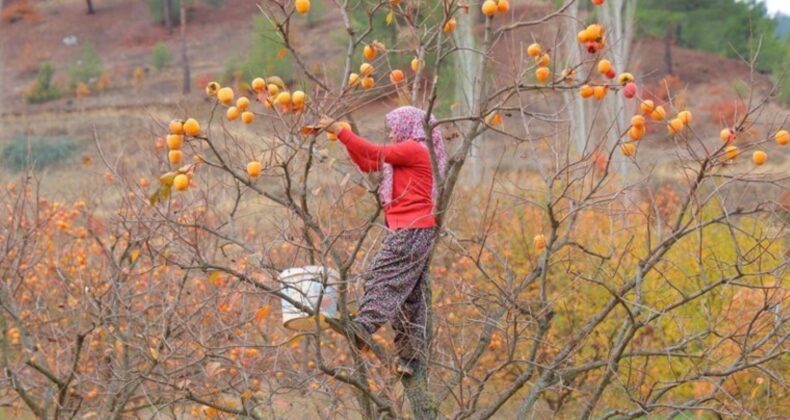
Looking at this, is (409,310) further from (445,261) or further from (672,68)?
(672,68)

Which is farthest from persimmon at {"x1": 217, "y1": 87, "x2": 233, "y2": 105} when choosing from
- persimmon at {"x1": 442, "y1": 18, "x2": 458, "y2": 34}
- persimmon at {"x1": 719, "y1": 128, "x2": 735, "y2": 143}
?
persimmon at {"x1": 719, "y1": 128, "x2": 735, "y2": 143}

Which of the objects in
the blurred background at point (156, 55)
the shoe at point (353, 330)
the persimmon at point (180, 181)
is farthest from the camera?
the blurred background at point (156, 55)

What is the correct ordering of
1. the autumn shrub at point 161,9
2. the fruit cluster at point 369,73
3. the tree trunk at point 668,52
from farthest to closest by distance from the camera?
1. the autumn shrub at point 161,9
2. the tree trunk at point 668,52
3. the fruit cluster at point 369,73

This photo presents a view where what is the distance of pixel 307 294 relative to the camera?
12.8 feet

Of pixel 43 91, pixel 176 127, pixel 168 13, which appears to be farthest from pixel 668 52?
pixel 176 127

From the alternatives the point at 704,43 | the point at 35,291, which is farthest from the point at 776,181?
the point at 704,43

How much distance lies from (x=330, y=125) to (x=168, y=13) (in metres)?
42.3

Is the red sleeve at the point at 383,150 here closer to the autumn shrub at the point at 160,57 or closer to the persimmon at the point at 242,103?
the persimmon at the point at 242,103

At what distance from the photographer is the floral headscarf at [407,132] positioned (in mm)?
4258

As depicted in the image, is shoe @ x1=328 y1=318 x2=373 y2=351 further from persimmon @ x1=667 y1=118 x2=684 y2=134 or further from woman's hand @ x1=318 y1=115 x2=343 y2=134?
persimmon @ x1=667 y1=118 x2=684 y2=134

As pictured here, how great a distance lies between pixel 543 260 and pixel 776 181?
2.79 feet

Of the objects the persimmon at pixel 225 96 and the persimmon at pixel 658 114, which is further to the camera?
the persimmon at pixel 658 114

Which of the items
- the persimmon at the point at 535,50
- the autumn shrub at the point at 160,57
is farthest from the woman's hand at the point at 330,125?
the autumn shrub at the point at 160,57

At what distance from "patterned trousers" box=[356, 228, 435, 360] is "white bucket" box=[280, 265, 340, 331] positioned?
16 cm
